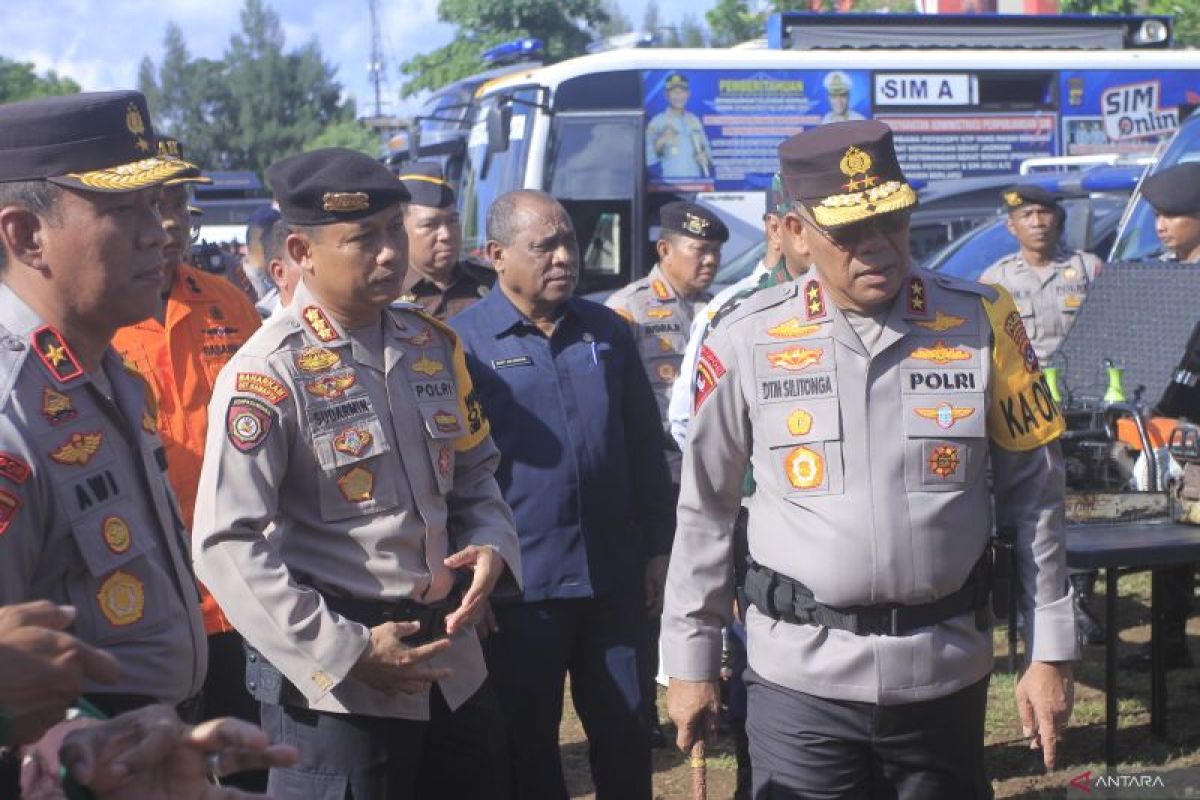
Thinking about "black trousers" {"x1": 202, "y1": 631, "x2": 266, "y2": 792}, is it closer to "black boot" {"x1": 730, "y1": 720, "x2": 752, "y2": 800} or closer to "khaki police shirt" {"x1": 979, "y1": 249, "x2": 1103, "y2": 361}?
"black boot" {"x1": 730, "y1": 720, "x2": 752, "y2": 800}

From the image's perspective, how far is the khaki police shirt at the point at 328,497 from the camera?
130 inches

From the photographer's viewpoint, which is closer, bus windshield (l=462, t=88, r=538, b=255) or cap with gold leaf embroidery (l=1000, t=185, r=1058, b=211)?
cap with gold leaf embroidery (l=1000, t=185, r=1058, b=211)

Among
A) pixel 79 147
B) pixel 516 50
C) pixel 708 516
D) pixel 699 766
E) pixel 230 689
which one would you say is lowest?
pixel 699 766

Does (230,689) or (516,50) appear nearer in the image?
(230,689)

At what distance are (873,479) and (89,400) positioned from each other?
1695 mm

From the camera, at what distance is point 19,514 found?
8.09 feet

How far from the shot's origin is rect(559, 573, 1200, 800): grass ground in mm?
5938

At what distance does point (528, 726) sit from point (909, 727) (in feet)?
4.97

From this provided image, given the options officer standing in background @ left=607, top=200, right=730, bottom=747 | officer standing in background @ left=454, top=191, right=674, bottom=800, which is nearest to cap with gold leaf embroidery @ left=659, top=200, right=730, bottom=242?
officer standing in background @ left=607, top=200, right=730, bottom=747

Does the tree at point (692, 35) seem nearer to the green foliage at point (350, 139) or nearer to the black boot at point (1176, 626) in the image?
the green foliage at point (350, 139)

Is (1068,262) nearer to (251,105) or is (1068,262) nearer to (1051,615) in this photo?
(1051,615)

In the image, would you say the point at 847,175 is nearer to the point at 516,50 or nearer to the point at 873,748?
the point at 873,748

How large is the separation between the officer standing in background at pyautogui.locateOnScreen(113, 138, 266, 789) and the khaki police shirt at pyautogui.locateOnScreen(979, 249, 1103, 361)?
5604mm

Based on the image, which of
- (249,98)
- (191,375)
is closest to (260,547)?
(191,375)
